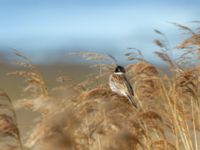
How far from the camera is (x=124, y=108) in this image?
623 centimetres

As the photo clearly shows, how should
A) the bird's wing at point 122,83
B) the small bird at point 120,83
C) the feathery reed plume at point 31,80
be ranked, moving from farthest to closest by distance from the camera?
the bird's wing at point 122,83, the small bird at point 120,83, the feathery reed plume at point 31,80

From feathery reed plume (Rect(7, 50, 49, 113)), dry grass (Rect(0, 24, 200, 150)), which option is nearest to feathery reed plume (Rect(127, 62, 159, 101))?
dry grass (Rect(0, 24, 200, 150))

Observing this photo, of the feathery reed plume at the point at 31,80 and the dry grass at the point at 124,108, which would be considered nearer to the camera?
the dry grass at the point at 124,108

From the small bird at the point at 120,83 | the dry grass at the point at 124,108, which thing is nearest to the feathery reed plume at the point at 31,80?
the dry grass at the point at 124,108

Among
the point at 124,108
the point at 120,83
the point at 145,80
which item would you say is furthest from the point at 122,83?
the point at 124,108

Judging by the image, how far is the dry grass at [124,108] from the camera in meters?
4.96

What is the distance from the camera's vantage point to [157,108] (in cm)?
747

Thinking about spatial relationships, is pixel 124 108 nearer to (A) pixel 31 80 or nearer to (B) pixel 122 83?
(A) pixel 31 80

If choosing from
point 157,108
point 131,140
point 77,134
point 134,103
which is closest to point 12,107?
point 77,134

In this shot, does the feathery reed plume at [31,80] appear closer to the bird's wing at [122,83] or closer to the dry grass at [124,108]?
the dry grass at [124,108]

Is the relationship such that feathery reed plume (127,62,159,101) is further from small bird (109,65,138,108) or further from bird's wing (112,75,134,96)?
bird's wing (112,75,134,96)

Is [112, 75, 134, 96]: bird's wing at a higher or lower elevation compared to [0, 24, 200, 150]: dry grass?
lower

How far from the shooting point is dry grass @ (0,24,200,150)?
496cm

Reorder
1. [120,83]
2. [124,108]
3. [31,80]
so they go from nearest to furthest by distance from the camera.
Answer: [124,108] → [31,80] → [120,83]
